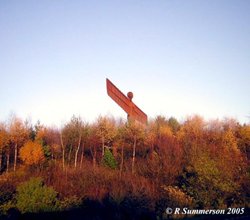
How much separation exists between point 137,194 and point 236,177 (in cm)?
718

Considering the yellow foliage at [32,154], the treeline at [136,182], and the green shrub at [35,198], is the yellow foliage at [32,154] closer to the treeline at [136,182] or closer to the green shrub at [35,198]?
the treeline at [136,182]

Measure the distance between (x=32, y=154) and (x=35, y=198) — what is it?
16.6 metres

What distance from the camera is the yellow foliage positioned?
109ft

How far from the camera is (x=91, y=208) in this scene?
766 inches

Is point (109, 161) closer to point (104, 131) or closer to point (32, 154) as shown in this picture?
point (104, 131)

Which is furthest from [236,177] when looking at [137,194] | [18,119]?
[18,119]

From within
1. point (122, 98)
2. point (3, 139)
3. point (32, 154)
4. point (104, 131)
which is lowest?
point (32, 154)

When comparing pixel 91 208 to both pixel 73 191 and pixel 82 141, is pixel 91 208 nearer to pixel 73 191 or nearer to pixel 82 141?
pixel 73 191

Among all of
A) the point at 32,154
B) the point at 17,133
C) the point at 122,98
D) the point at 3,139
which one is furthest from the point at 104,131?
the point at 3,139

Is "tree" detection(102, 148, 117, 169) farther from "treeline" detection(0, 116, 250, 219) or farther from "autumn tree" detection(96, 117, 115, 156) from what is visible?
"autumn tree" detection(96, 117, 115, 156)

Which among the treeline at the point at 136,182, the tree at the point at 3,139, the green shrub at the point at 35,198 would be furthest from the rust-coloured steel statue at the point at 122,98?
the tree at the point at 3,139

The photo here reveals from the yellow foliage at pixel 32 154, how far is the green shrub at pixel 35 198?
15.3 meters

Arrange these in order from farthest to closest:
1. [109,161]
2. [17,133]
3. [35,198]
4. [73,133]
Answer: [73,133], [17,133], [109,161], [35,198]

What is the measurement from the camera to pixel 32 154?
110ft
